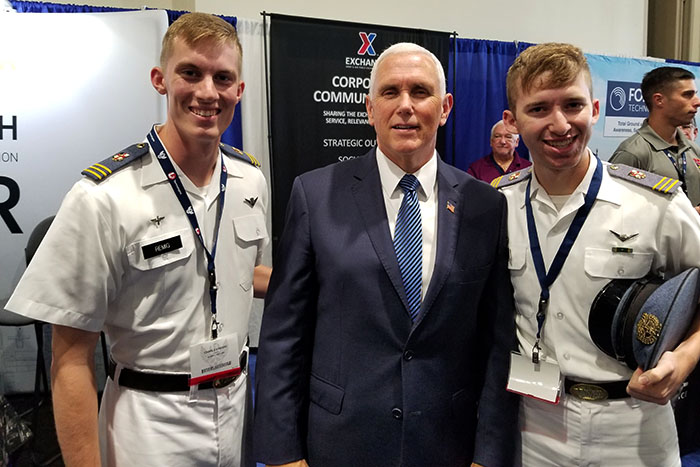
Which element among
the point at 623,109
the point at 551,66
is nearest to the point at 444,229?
the point at 551,66

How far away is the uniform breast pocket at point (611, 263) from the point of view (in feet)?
4.75

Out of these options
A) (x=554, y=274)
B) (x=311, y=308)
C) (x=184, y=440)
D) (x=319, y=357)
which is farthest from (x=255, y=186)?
(x=554, y=274)

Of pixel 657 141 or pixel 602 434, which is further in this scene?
pixel 657 141

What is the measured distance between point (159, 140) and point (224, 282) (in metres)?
0.45

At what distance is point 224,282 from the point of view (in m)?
1.57

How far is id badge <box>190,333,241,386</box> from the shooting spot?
148 cm

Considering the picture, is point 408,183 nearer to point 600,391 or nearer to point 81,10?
point 600,391

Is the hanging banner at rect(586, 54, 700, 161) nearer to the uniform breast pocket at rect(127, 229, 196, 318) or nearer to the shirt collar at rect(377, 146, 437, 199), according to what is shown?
the shirt collar at rect(377, 146, 437, 199)

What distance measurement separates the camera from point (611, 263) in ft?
4.75

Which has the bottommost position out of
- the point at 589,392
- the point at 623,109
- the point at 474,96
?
the point at 589,392

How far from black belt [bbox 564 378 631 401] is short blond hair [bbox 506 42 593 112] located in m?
0.81

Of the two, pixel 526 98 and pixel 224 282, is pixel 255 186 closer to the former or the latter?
pixel 224 282

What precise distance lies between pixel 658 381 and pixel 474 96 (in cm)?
499

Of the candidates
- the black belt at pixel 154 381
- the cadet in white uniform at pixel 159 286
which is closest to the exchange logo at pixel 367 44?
the cadet in white uniform at pixel 159 286
